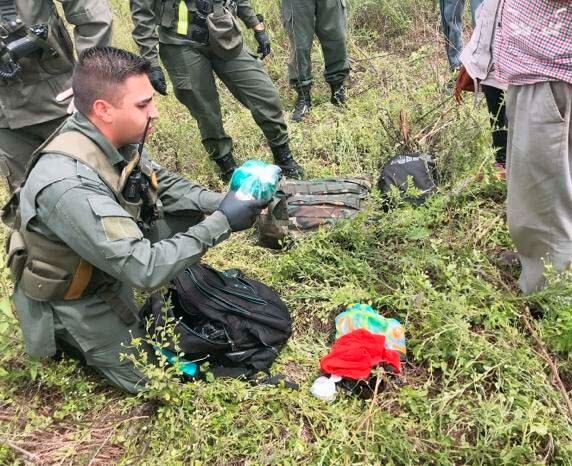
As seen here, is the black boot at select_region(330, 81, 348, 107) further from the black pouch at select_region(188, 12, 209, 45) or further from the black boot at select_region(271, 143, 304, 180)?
the black pouch at select_region(188, 12, 209, 45)

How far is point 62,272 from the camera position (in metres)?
2.10

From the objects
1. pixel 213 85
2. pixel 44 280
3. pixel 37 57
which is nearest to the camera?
pixel 44 280

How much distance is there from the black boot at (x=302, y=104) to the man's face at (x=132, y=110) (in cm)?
268

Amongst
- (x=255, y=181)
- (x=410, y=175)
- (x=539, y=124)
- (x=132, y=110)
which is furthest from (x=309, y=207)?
(x=539, y=124)

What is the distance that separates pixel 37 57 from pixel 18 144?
1.95 feet

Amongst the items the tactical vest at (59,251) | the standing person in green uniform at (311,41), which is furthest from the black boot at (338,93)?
the tactical vest at (59,251)

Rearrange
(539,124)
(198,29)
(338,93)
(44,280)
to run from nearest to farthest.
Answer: (539,124)
(44,280)
(198,29)
(338,93)

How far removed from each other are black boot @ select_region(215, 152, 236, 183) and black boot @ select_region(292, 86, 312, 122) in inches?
37.3

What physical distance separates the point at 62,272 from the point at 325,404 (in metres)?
1.27

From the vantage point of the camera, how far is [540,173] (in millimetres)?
2061

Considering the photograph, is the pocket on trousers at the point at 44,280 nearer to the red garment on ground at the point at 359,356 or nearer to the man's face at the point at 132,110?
the man's face at the point at 132,110

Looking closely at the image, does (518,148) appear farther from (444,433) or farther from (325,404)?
(325,404)

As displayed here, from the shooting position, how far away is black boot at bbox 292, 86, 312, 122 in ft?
15.5

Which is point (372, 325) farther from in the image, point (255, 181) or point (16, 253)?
point (16, 253)
